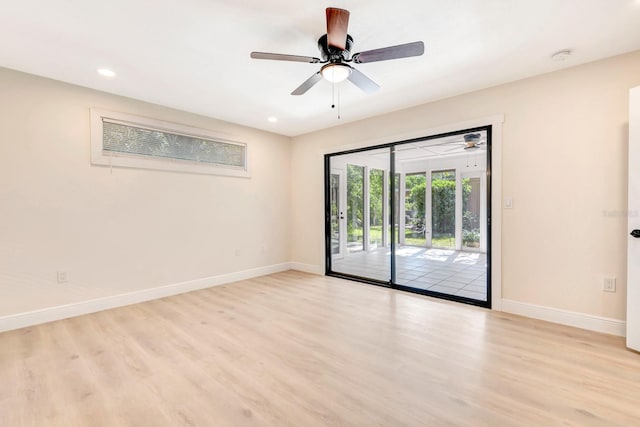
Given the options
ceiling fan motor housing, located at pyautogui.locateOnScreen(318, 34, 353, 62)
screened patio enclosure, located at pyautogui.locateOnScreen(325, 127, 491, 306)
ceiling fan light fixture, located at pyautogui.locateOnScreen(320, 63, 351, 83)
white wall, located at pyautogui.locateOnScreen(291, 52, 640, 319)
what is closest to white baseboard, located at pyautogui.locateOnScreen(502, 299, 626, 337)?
white wall, located at pyautogui.locateOnScreen(291, 52, 640, 319)

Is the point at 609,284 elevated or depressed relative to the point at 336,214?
depressed

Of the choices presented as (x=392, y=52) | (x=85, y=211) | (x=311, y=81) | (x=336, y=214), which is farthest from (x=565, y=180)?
(x=85, y=211)

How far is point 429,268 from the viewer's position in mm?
5211

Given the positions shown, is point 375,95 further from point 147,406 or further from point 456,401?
point 147,406

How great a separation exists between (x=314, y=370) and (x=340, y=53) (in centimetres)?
243

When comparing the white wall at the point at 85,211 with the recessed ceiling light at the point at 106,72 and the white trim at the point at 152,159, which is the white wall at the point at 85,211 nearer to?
the white trim at the point at 152,159

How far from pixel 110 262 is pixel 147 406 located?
2.36 metres

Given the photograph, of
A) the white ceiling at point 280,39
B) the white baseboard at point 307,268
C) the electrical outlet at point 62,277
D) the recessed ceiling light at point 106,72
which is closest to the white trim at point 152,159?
the white ceiling at point 280,39

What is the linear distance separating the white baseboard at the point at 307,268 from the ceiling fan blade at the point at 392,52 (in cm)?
372

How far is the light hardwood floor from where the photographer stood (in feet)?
5.45

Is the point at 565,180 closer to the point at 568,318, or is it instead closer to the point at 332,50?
the point at 568,318

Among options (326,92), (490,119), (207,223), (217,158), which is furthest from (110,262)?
(490,119)

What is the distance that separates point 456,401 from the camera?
1.76 metres

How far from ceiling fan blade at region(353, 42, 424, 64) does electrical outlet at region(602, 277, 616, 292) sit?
2.74 m
